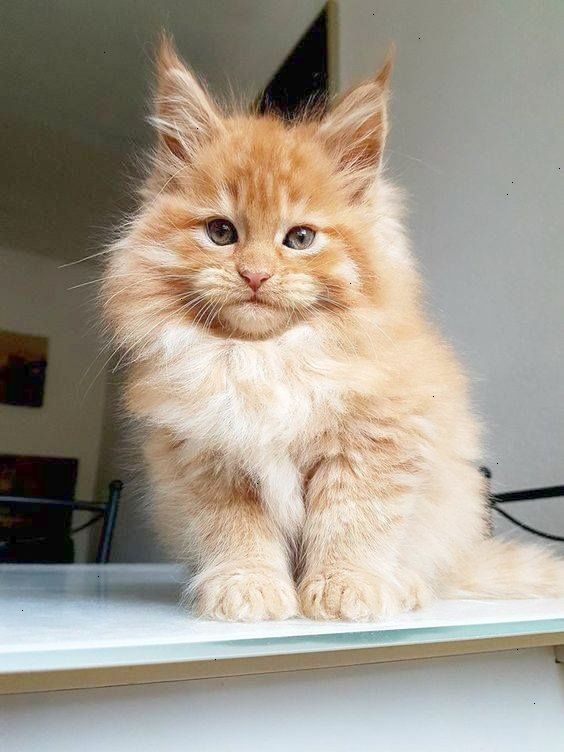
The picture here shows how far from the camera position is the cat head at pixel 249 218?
758 millimetres

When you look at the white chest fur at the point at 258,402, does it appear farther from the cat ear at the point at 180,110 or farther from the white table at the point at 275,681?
the cat ear at the point at 180,110

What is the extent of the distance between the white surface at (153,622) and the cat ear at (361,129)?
0.59 m

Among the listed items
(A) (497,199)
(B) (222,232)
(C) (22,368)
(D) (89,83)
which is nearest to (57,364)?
(C) (22,368)

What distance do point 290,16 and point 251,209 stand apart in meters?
1.72

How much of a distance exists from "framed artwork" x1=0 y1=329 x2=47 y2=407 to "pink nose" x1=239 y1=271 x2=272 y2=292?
223 centimetres

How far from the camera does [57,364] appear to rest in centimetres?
276

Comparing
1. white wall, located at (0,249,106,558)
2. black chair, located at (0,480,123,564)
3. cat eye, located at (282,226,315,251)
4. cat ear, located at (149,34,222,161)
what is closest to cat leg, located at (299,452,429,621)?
cat eye, located at (282,226,315,251)

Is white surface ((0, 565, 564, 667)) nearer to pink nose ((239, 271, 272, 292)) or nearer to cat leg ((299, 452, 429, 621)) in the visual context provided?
cat leg ((299, 452, 429, 621))

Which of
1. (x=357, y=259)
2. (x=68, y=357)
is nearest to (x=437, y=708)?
(x=357, y=259)

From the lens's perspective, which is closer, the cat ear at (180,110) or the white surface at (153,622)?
the white surface at (153,622)

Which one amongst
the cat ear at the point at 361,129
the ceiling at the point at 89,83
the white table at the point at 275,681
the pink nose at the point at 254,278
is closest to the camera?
the white table at the point at 275,681

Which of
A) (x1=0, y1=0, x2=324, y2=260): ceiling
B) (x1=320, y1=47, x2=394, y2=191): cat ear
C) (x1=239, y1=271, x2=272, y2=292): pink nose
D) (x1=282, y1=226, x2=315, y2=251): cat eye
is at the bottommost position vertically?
(x1=239, y1=271, x2=272, y2=292): pink nose

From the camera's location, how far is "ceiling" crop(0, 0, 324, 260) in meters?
2.10

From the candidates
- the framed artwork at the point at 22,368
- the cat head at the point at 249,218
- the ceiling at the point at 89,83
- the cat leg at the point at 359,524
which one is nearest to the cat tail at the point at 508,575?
the cat leg at the point at 359,524
